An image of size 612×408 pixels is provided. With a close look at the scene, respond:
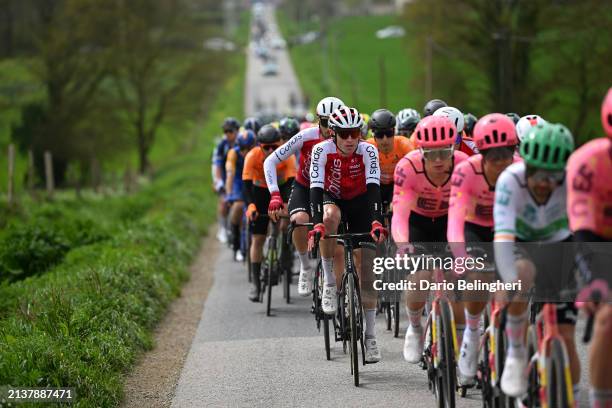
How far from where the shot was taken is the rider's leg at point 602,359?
564cm

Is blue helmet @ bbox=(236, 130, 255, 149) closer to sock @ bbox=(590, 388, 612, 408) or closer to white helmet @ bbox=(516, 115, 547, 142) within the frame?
white helmet @ bbox=(516, 115, 547, 142)

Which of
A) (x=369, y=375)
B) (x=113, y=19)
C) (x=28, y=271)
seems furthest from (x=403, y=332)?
(x=113, y=19)

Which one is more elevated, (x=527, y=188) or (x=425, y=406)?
(x=527, y=188)

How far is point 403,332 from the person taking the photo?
1124 cm

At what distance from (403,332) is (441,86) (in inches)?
1523

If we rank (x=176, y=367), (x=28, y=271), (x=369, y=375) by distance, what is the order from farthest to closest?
(x=28, y=271) → (x=176, y=367) → (x=369, y=375)

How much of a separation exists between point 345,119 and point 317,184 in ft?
2.12

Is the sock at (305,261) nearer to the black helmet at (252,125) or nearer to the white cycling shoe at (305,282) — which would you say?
the white cycling shoe at (305,282)

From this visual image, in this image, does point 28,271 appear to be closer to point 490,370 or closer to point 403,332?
point 403,332

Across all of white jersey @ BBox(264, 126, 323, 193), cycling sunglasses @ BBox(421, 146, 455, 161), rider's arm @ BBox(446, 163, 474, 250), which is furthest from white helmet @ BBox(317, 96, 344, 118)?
rider's arm @ BBox(446, 163, 474, 250)

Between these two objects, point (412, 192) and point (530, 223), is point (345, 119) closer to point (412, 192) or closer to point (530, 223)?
point (412, 192)

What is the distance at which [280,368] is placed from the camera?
9766mm

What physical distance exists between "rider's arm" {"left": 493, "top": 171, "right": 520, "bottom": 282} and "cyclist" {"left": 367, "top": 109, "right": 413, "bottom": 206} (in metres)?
4.76

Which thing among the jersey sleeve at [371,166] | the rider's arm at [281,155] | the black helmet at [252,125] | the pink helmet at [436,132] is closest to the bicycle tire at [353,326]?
the jersey sleeve at [371,166]
